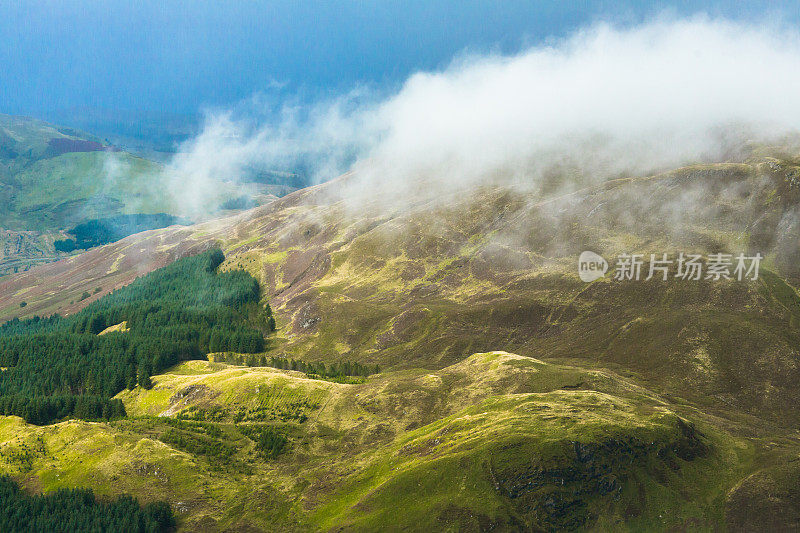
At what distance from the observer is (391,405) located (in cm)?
13912

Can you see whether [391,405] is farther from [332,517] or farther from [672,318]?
[672,318]

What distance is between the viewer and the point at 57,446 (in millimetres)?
119812

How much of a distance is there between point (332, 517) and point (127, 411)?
4424 inches

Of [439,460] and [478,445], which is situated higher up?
[478,445]

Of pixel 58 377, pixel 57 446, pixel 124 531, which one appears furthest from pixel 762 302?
pixel 58 377

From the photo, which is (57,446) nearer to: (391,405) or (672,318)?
(391,405)

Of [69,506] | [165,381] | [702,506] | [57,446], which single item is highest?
[165,381]

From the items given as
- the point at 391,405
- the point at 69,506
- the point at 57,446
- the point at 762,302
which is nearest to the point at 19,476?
→ the point at 57,446

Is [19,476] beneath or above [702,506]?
above

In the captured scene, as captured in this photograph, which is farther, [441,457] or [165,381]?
[165,381]

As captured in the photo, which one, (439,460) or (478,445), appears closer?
(439,460)

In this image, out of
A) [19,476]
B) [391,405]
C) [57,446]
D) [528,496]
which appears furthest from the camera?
[391,405]

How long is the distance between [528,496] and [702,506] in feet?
103

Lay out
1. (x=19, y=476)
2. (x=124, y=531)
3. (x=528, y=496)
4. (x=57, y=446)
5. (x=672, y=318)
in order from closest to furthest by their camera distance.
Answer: (x=528, y=496), (x=124, y=531), (x=19, y=476), (x=57, y=446), (x=672, y=318)
